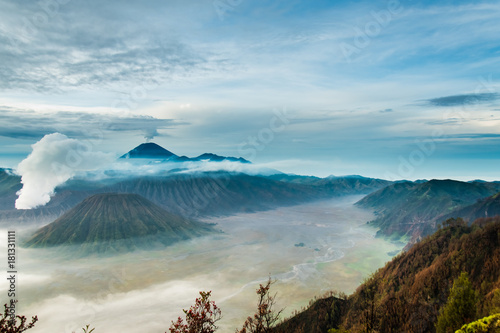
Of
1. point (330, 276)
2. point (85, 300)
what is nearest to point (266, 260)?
point (330, 276)

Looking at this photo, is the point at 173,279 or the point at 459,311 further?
the point at 173,279

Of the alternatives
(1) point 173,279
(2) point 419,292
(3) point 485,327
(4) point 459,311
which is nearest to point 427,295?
(2) point 419,292

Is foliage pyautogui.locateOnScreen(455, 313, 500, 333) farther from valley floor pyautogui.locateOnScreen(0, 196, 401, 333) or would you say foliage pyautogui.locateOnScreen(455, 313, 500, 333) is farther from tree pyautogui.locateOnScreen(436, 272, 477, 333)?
valley floor pyautogui.locateOnScreen(0, 196, 401, 333)

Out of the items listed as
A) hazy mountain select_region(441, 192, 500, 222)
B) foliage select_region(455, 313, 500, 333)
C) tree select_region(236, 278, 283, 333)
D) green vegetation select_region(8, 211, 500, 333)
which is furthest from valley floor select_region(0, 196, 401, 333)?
tree select_region(236, 278, 283, 333)

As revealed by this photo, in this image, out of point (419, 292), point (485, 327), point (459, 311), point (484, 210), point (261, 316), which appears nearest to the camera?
point (261, 316)

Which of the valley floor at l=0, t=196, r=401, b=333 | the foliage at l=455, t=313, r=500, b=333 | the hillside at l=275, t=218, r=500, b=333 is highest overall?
the foliage at l=455, t=313, r=500, b=333

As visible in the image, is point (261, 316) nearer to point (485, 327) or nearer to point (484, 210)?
point (485, 327)
